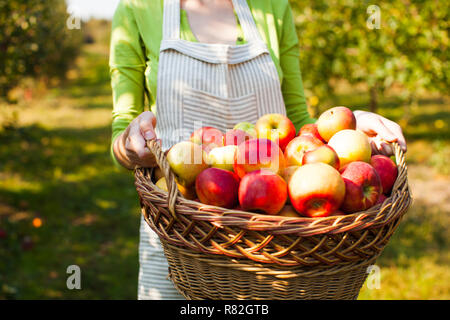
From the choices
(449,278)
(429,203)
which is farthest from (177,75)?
(429,203)

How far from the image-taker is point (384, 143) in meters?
1.52

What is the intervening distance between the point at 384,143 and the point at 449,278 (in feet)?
8.20

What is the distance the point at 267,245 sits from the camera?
111cm

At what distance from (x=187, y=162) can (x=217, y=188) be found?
174 mm

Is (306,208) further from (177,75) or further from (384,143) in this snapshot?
(177,75)

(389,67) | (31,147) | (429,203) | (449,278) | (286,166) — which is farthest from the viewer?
(31,147)

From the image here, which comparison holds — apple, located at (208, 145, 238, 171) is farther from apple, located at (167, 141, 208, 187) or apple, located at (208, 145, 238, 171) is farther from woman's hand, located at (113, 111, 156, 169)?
woman's hand, located at (113, 111, 156, 169)

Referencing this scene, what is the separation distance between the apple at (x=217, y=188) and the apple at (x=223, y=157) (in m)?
0.09

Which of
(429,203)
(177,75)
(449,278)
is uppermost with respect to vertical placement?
(177,75)

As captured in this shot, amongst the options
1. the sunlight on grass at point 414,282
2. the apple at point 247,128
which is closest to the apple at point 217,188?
the apple at point 247,128

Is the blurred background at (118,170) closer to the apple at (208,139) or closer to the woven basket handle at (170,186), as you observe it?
the apple at (208,139)

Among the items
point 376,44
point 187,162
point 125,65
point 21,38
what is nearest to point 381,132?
point 187,162

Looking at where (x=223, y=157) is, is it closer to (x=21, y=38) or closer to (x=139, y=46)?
(x=139, y=46)

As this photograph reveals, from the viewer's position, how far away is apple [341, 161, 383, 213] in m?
1.21
